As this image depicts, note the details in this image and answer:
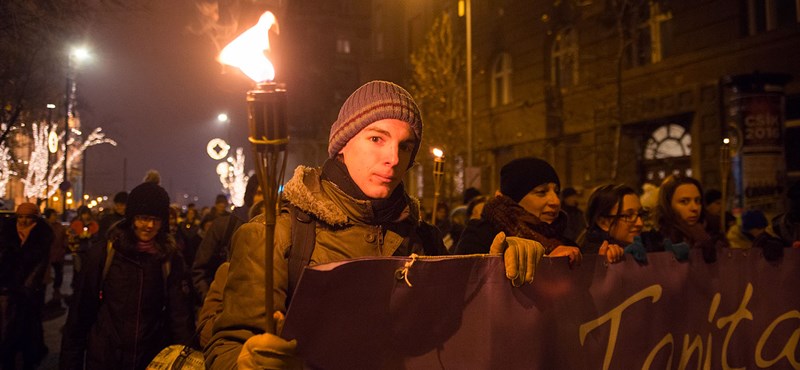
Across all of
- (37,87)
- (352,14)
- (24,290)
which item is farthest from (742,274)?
(352,14)

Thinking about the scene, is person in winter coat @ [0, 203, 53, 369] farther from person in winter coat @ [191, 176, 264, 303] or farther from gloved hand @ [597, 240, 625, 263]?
gloved hand @ [597, 240, 625, 263]

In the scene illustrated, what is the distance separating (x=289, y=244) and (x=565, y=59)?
21.5 metres

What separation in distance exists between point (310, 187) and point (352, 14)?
64781 millimetres

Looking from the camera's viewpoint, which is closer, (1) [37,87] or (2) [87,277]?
(2) [87,277]

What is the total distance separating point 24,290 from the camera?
6887mm

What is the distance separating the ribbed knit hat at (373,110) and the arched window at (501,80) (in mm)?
23936

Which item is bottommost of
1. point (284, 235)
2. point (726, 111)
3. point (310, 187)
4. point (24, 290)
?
point (24, 290)

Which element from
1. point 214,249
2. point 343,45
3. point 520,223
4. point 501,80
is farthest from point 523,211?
point 343,45

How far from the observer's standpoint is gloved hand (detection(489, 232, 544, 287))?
7.50 ft

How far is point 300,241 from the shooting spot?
2.24m

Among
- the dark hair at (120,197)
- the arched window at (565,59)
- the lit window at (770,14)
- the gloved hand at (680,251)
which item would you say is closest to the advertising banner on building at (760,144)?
the lit window at (770,14)

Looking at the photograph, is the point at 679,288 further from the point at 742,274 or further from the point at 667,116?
the point at 667,116

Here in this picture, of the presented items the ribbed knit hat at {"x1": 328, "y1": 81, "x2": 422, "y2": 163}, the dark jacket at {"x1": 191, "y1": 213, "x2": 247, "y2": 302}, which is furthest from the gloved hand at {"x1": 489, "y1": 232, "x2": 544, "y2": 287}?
the dark jacket at {"x1": 191, "y1": 213, "x2": 247, "y2": 302}

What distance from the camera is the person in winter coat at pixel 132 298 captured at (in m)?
4.50
